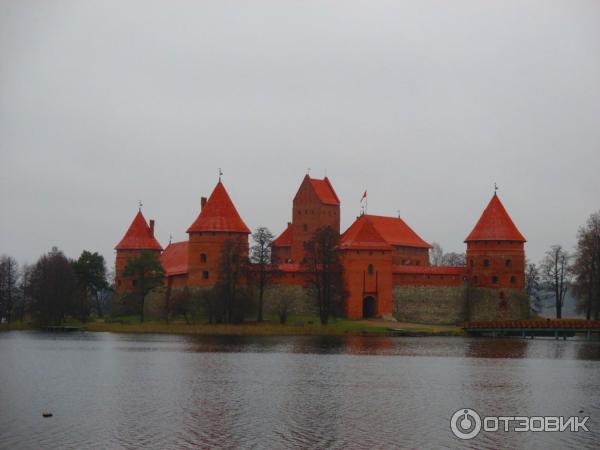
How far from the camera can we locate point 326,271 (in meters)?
49.4

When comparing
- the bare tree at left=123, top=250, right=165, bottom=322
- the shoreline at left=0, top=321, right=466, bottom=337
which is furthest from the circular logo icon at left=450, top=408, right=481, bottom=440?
the bare tree at left=123, top=250, right=165, bottom=322

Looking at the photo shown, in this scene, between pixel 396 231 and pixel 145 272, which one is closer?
pixel 145 272

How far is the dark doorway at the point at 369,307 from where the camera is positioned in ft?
178

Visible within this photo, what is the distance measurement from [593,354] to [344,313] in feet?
60.0

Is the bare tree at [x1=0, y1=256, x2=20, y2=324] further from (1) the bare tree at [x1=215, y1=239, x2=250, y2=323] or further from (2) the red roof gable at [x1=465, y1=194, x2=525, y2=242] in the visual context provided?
(2) the red roof gable at [x1=465, y1=194, x2=525, y2=242]

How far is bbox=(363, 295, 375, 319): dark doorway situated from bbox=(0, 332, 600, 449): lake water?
46.7 feet

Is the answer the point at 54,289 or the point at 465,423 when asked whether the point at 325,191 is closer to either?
the point at 54,289

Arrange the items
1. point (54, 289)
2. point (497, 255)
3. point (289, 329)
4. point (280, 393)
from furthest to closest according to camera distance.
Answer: point (497, 255)
point (54, 289)
point (289, 329)
point (280, 393)

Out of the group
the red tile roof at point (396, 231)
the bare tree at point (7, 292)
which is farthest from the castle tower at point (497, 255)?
the bare tree at point (7, 292)

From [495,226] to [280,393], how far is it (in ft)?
112

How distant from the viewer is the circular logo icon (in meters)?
19.0

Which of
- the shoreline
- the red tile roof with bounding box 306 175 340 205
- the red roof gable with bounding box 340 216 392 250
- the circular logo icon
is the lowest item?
the circular logo icon

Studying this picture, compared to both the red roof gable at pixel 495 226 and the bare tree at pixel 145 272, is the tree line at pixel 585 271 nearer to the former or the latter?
the red roof gable at pixel 495 226

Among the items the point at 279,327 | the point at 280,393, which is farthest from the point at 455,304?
the point at 280,393
